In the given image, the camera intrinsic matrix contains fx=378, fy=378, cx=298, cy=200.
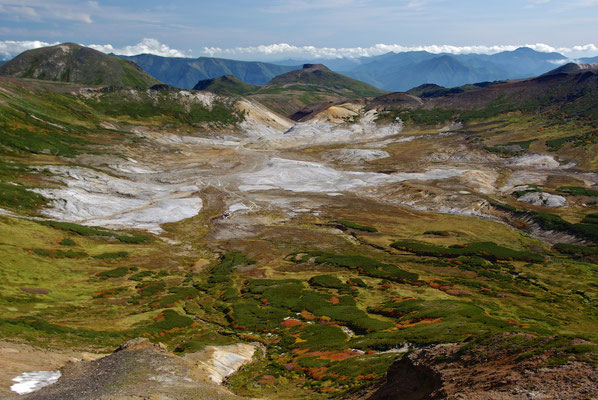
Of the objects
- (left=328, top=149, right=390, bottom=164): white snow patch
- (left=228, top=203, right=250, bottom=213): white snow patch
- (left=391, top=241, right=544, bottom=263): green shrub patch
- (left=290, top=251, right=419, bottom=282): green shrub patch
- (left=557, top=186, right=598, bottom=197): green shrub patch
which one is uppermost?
(left=328, top=149, right=390, bottom=164): white snow patch

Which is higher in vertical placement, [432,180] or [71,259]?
[432,180]

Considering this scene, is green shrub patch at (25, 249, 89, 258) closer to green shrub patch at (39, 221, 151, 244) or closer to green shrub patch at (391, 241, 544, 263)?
green shrub patch at (39, 221, 151, 244)

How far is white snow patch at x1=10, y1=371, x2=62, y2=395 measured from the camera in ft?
84.1

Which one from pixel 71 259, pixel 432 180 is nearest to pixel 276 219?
pixel 71 259

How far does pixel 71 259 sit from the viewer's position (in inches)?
2571

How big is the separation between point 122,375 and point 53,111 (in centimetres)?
17289

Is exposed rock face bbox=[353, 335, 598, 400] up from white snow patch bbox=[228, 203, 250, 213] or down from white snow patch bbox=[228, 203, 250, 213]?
up

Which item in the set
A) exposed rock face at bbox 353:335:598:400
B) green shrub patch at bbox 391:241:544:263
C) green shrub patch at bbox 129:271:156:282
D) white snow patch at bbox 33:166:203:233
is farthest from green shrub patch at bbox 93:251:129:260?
exposed rock face at bbox 353:335:598:400

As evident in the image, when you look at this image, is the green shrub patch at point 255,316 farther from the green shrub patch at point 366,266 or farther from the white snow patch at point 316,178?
the white snow patch at point 316,178

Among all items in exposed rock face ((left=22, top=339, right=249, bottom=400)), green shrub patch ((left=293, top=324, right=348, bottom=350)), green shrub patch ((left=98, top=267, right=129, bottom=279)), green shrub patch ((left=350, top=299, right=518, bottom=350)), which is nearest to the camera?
exposed rock face ((left=22, top=339, right=249, bottom=400))

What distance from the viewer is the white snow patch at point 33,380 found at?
25.6 metres

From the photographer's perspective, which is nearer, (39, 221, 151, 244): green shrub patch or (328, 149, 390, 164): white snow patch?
(39, 221, 151, 244): green shrub patch

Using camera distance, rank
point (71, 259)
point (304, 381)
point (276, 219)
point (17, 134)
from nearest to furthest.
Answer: point (304, 381) → point (71, 259) → point (276, 219) → point (17, 134)

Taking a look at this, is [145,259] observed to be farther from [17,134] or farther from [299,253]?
[17,134]
